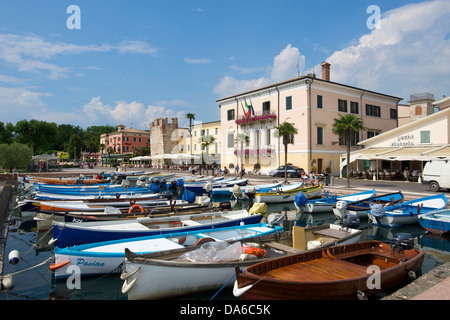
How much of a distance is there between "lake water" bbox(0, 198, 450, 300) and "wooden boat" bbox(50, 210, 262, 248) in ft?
4.21

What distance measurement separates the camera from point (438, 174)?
22938 millimetres

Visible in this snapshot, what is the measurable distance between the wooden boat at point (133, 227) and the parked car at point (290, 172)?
23640 mm

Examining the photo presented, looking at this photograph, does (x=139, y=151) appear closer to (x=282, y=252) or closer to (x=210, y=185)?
(x=210, y=185)

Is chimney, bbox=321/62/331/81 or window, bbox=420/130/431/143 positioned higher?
chimney, bbox=321/62/331/81

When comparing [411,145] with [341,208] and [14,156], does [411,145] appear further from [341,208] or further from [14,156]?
[14,156]

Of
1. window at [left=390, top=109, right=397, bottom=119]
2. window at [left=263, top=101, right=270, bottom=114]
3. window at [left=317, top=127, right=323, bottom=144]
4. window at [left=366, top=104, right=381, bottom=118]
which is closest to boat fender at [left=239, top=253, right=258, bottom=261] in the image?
window at [left=317, top=127, right=323, bottom=144]

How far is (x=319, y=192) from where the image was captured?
973 inches

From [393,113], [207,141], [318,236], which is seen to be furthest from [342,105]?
[318,236]

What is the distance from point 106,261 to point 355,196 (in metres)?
17.7

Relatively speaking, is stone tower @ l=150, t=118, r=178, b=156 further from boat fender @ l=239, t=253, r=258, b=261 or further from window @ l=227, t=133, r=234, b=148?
boat fender @ l=239, t=253, r=258, b=261

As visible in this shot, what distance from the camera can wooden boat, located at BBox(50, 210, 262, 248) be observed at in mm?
9680

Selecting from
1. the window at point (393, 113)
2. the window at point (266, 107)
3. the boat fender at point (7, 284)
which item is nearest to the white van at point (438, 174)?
the window at point (266, 107)

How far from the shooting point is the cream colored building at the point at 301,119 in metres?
38.3
